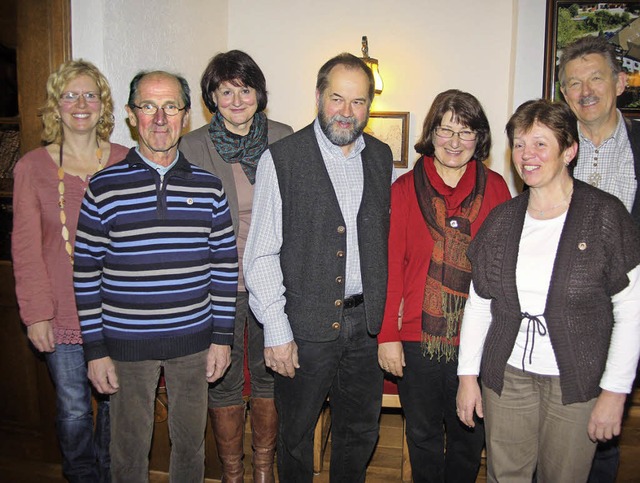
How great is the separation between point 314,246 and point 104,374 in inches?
31.3

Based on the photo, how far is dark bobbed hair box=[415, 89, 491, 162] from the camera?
1.82 metres

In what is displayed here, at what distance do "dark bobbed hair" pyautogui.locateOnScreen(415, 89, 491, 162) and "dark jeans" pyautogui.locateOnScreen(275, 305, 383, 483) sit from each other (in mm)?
676

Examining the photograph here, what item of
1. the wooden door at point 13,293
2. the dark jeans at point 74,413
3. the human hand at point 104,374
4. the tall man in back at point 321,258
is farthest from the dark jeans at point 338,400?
the wooden door at point 13,293

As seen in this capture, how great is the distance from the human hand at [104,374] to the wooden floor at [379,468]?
95 cm

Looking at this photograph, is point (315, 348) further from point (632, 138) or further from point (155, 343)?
point (632, 138)

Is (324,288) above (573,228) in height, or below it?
below

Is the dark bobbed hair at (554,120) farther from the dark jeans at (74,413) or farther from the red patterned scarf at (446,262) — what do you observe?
the dark jeans at (74,413)

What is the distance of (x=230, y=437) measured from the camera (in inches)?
87.0

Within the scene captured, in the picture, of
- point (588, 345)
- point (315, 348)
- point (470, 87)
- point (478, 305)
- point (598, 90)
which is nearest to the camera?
point (588, 345)

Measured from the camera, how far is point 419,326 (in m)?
1.88

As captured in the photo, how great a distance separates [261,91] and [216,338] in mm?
1015

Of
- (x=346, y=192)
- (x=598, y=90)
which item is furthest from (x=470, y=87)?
(x=346, y=192)

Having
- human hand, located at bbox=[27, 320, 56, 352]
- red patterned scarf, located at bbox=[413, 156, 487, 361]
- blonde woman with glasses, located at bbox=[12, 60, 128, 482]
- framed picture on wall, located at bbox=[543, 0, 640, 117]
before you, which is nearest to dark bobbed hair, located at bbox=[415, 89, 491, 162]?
red patterned scarf, located at bbox=[413, 156, 487, 361]

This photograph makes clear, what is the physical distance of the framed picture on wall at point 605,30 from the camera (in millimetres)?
3293
